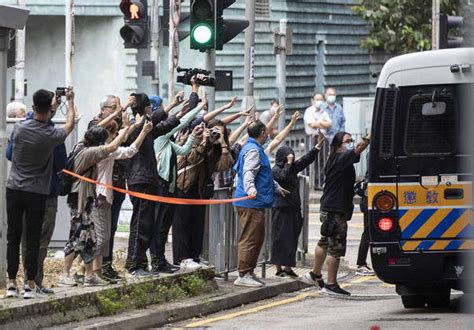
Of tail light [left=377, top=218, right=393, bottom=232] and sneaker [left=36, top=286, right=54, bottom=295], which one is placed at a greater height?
tail light [left=377, top=218, right=393, bottom=232]

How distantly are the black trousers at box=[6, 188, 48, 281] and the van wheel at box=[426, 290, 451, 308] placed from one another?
422 cm

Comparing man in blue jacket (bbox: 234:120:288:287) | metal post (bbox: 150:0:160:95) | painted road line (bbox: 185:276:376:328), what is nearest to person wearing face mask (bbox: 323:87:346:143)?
metal post (bbox: 150:0:160:95)

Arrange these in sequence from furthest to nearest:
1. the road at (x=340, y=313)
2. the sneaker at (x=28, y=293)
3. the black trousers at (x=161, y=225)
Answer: the black trousers at (x=161, y=225), the road at (x=340, y=313), the sneaker at (x=28, y=293)

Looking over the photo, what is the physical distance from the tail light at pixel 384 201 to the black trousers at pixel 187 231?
288 cm

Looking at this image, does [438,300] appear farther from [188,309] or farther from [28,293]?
[28,293]

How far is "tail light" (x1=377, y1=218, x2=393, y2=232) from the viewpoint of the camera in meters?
14.1

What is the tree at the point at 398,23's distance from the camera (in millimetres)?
40969

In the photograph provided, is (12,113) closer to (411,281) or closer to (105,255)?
(105,255)

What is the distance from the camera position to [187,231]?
54.3 ft

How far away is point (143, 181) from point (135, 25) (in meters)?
6.49

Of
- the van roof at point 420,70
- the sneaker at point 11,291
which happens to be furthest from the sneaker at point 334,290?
the sneaker at point 11,291

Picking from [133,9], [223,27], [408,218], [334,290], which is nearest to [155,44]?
[133,9]

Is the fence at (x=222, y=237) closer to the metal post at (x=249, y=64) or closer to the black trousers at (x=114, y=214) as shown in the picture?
the black trousers at (x=114, y=214)

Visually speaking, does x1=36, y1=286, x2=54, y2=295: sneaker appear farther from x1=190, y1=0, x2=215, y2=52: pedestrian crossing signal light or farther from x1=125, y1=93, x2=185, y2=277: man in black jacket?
x1=190, y1=0, x2=215, y2=52: pedestrian crossing signal light
